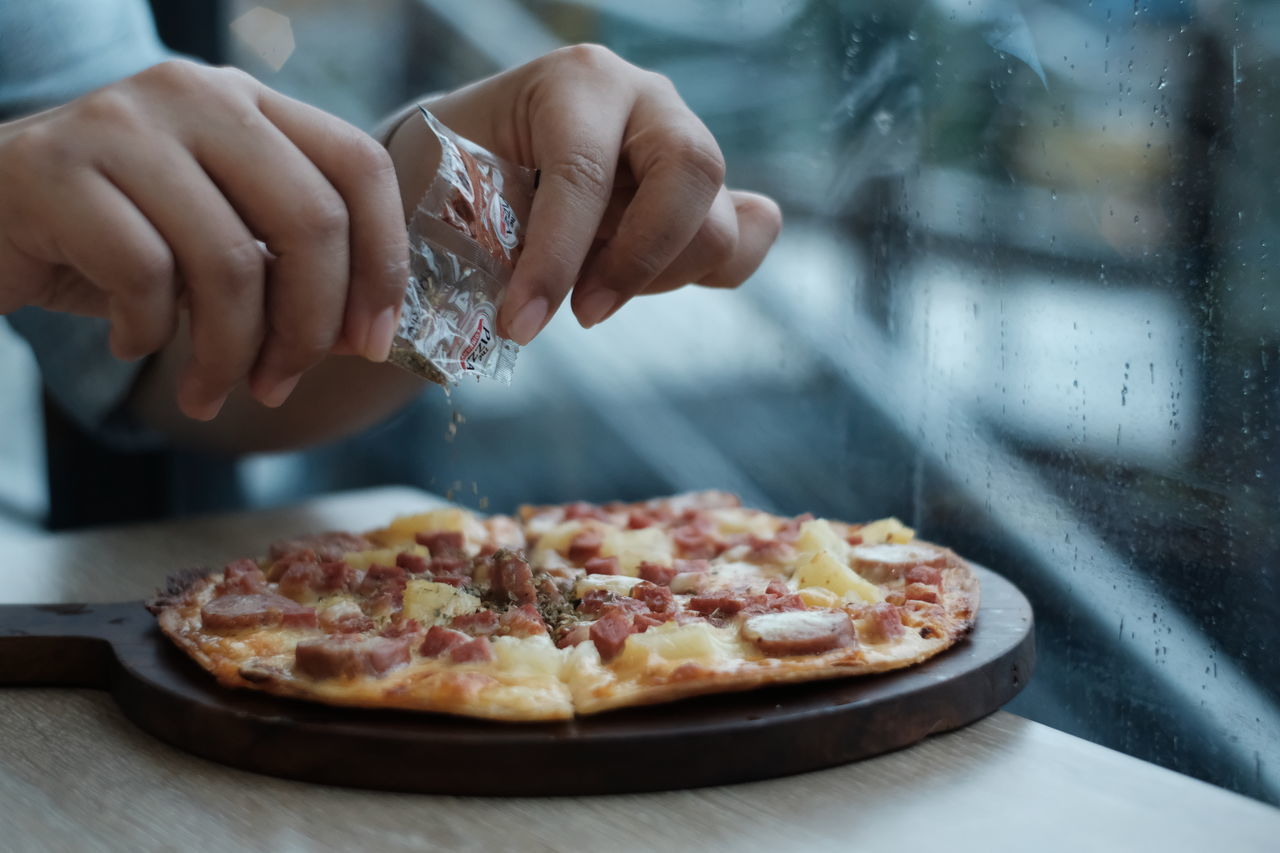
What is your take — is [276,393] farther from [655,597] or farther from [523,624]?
[655,597]

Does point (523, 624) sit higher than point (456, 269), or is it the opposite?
point (456, 269)

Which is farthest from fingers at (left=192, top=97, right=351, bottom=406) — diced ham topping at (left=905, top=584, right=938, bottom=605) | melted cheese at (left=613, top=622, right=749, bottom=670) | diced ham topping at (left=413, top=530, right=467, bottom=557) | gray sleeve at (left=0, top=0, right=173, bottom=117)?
gray sleeve at (left=0, top=0, right=173, bottom=117)

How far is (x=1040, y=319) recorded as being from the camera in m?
1.26

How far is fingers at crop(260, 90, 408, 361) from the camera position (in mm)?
868

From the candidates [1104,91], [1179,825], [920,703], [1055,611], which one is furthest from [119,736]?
[1104,91]

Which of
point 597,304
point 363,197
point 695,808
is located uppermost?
point 363,197

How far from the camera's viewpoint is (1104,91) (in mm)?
1165

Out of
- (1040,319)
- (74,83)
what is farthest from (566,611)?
(74,83)

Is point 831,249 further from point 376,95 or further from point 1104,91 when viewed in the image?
point 376,95

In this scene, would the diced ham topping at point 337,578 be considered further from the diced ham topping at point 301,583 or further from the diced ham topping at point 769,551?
the diced ham topping at point 769,551

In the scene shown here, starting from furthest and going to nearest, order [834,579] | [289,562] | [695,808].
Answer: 1. [289,562]
2. [834,579]
3. [695,808]

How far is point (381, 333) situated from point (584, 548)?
1.57ft

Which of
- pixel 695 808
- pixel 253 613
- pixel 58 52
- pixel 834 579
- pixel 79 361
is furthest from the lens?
pixel 58 52

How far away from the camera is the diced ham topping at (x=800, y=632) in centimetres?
88
